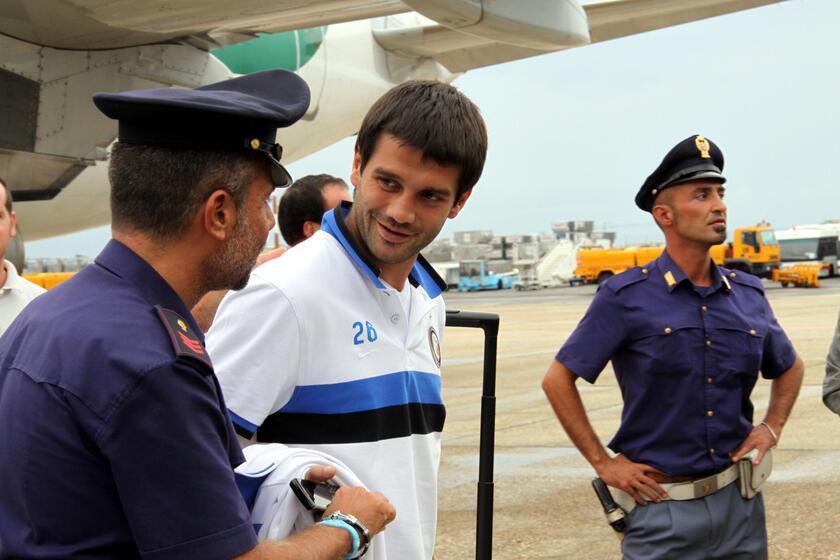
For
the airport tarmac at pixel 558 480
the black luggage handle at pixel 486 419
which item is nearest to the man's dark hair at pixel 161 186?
the black luggage handle at pixel 486 419

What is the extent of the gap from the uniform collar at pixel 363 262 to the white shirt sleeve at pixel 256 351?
245 mm

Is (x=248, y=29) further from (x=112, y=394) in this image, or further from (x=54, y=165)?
(x=112, y=394)

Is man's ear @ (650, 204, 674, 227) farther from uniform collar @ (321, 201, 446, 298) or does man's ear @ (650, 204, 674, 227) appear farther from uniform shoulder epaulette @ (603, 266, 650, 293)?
uniform collar @ (321, 201, 446, 298)

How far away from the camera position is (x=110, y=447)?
1.43m

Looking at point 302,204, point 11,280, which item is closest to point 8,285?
point 11,280

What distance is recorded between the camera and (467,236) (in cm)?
8188

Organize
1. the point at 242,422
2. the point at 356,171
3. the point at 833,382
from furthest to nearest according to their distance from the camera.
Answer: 1. the point at 833,382
2. the point at 356,171
3. the point at 242,422

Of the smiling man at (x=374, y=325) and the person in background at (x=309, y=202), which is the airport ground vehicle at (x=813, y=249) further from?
the smiling man at (x=374, y=325)

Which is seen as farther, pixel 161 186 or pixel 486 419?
pixel 486 419

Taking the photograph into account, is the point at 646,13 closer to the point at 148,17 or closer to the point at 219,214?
the point at 148,17

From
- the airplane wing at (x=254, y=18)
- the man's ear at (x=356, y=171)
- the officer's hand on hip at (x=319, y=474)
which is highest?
the airplane wing at (x=254, y=18)

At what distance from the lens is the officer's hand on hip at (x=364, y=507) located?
1.74 metres

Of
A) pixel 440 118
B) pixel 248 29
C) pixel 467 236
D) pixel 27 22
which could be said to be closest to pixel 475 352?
pixel 248 29

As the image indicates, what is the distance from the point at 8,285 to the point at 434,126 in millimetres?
2381
